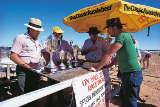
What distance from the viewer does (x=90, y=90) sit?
2482 mm

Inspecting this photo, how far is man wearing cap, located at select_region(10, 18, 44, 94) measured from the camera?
3029 millimetres

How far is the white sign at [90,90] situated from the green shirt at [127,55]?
0.46 metres

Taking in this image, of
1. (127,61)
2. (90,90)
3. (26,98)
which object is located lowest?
(90,90)

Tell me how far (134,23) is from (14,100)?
4.35m

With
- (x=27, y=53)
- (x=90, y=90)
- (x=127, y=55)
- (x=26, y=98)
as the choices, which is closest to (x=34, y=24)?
(x=27, y=53)

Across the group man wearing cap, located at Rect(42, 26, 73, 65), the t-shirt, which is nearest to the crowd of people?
the t-shirt

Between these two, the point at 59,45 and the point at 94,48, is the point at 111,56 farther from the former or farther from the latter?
the point at 59,45

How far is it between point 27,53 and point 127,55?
160 cm

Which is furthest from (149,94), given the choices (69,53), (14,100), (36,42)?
(14,100)

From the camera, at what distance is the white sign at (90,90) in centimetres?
220

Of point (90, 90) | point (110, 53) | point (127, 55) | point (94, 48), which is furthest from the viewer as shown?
point (94, 48)

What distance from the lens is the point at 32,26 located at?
3189mm

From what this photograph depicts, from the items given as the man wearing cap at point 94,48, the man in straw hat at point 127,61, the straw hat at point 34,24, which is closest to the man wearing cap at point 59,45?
the man wearing cap at point 94,48

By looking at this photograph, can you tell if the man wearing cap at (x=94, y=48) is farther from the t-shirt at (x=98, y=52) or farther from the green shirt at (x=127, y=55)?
the green shirt at (x=127, y=55)
